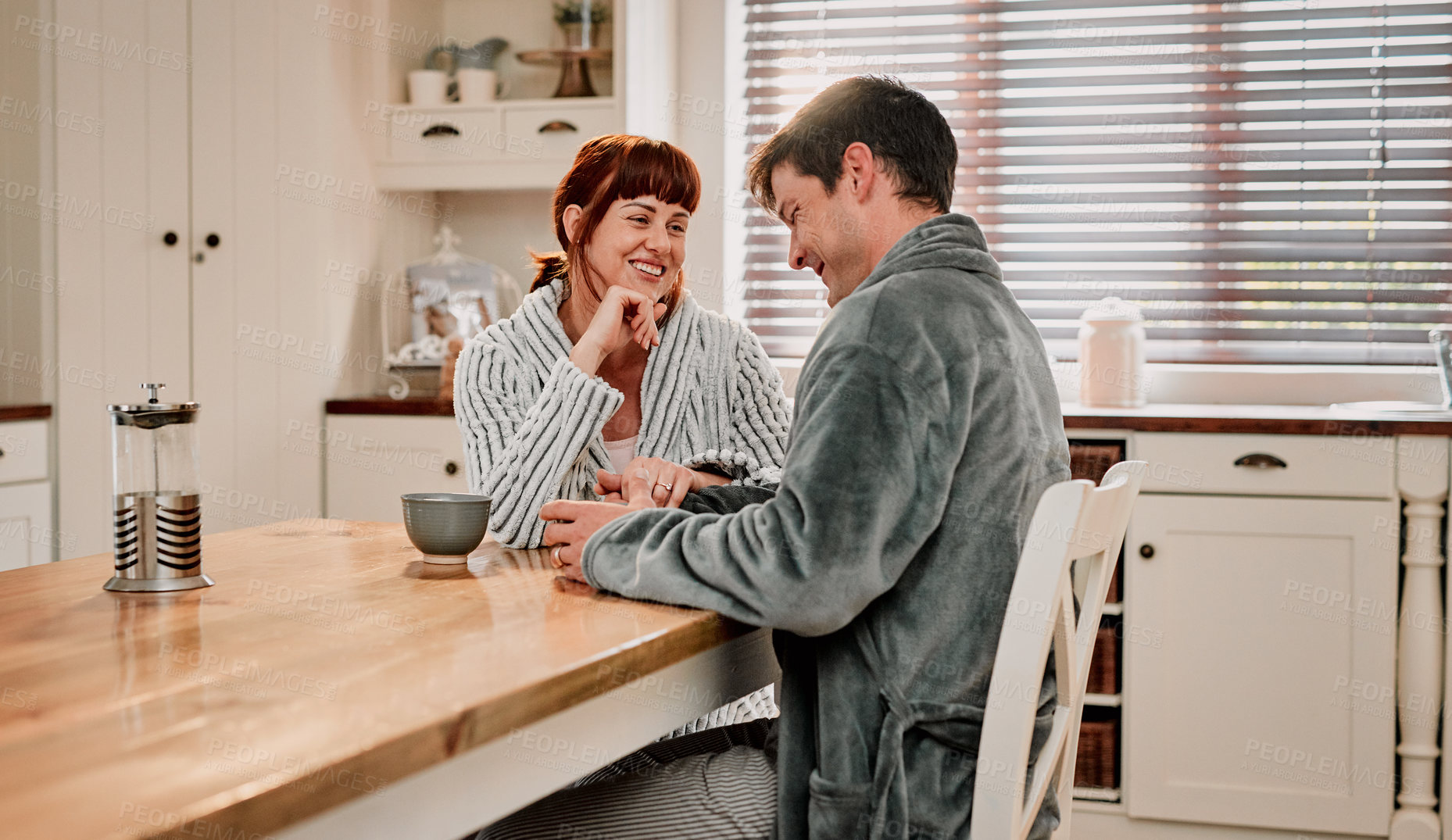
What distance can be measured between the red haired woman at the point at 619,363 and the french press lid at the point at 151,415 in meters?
0.44

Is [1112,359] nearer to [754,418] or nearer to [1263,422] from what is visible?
[1263,422]

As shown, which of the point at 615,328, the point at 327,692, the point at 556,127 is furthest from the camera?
the point at 556,127

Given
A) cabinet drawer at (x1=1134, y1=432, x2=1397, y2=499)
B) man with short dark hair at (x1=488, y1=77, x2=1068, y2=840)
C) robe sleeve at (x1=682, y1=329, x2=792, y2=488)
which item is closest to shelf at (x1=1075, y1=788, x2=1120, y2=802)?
cabinet drawer at (x1=1134, y1=432, x2=1397, y2=499)

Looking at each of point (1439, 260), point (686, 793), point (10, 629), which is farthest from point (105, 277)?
point (1439, 260)

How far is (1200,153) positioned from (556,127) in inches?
68.8

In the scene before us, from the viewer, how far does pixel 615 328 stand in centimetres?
168

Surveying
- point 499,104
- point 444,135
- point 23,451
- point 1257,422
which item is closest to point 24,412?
point 23,451

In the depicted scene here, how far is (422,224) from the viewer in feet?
11.9

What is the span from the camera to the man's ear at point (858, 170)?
1.26 metres

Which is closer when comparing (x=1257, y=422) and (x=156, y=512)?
(x=156, y=512)

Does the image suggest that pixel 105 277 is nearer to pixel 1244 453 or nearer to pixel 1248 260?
pixel 1244 453

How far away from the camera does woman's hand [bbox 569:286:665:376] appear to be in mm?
1653

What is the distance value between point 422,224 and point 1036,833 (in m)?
2.93

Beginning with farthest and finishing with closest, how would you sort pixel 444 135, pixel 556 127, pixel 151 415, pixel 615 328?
pixel 444 135, pixel 556 127, pixel 615 328, pixel 151 415
